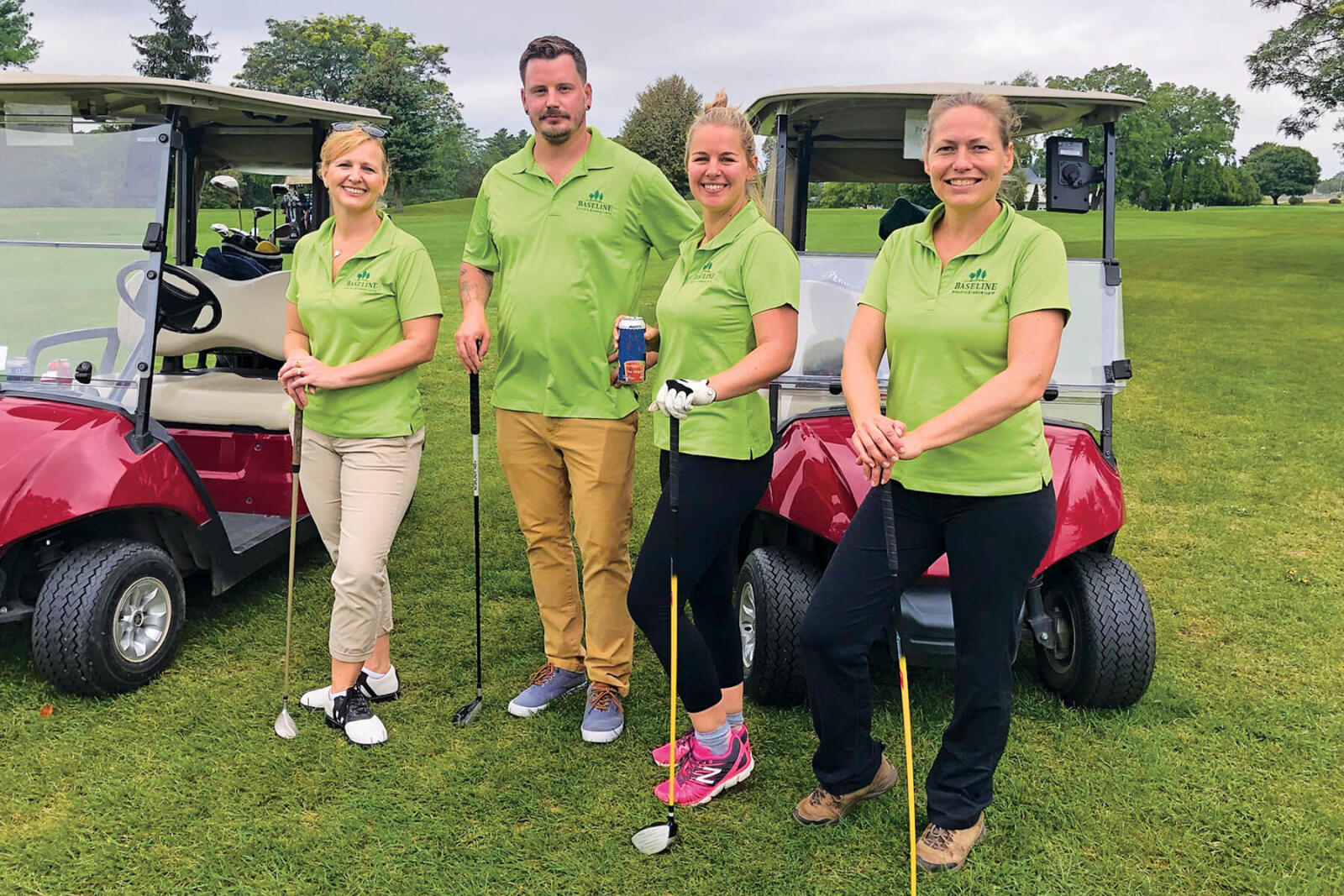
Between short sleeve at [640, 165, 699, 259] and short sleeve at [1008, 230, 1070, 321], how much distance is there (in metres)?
1.04

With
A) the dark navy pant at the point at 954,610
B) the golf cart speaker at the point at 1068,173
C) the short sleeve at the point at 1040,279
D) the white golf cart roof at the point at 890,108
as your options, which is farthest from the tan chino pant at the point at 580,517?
the golf cart speaker at the point at 1068,173

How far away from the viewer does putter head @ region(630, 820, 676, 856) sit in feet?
8.45

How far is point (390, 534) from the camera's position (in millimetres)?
3119

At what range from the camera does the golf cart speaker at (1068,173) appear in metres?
3.61

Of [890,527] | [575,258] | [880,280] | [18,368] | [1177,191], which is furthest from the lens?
[1177,191]

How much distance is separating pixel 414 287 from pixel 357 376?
301 millimetres

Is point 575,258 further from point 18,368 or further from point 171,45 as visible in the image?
point 171,45

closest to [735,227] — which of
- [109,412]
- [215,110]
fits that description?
[109,412]

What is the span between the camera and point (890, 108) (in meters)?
3.80

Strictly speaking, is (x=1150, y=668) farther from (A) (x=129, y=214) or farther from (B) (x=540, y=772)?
(A) (x=129, y=214)

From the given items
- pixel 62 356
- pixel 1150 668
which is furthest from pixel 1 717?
pixel 1150 668

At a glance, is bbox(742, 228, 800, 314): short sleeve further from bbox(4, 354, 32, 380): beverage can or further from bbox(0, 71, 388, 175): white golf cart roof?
bbox(4, 354, 32, 380): beverage can

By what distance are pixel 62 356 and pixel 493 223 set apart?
5.49ft

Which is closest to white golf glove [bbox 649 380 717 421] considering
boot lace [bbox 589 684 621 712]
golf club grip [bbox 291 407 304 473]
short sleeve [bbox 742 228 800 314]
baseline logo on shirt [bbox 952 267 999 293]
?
short sleeve [bbox 742 228 800 314]
